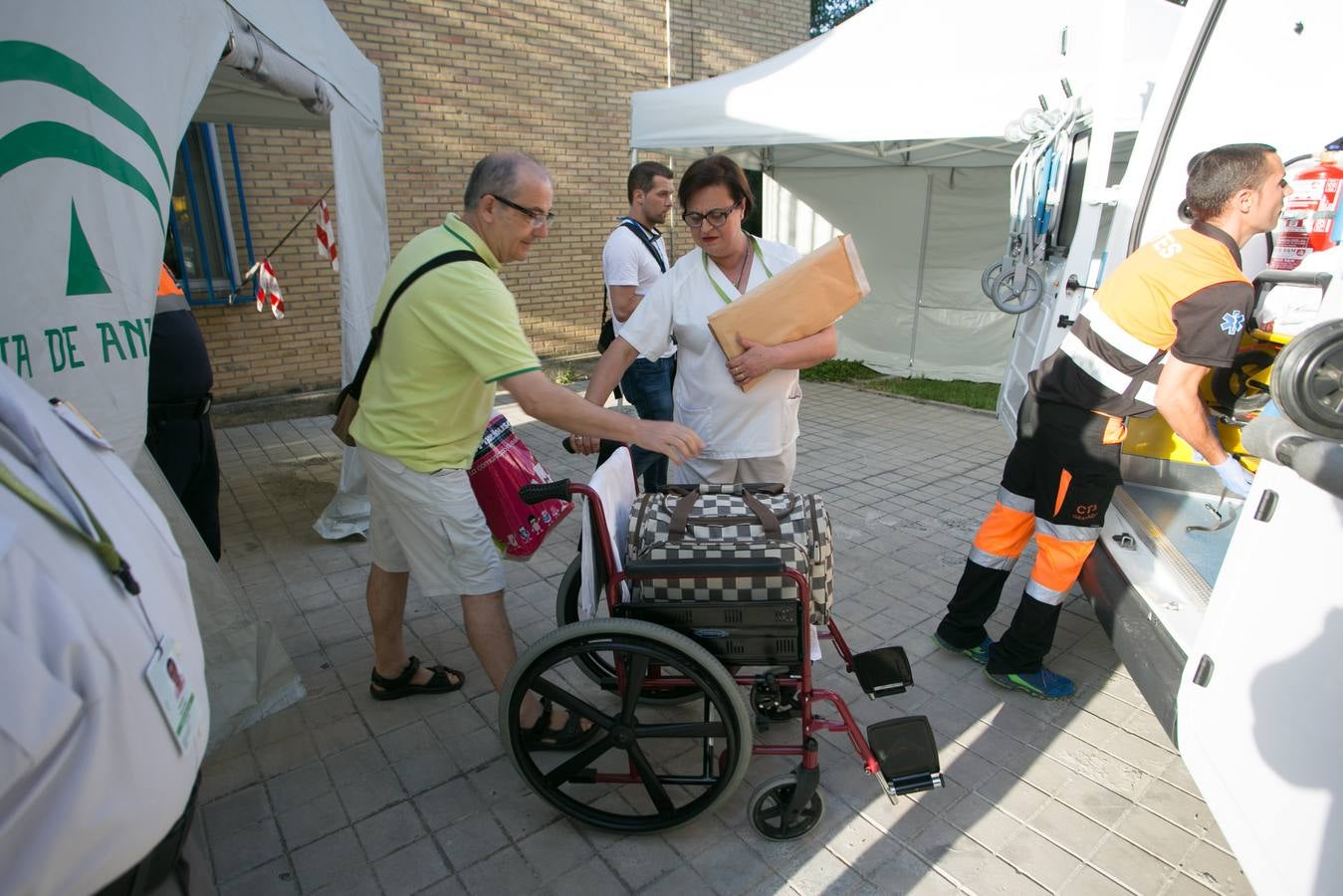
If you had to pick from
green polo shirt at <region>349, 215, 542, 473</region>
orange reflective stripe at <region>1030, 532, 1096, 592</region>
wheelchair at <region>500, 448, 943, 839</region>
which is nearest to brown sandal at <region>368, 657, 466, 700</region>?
wheelchair at <region>500, 448, 943, 839</region>

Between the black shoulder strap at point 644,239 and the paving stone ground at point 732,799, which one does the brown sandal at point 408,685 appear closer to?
the paving stone ground at point 732,799

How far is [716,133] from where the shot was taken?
6.59 meters

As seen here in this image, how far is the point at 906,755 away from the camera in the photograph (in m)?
2.14

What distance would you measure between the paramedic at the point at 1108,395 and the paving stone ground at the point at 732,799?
1.01 feet

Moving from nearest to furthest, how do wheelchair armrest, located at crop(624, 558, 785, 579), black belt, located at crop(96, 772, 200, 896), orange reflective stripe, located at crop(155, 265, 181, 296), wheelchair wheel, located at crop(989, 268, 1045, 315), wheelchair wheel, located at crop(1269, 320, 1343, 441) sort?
black belt, located at crop(96, 772, 200, 896), wheelchair wheel, located at crop(1269, 320, 1343, 441), wheelchair armrest, located at crop(624, 558, 785, 579), orange reflective stripe, located at crop(155, 265, 181, 296), wheelchair wheel, located at crop(989, 268, 1045, 315)

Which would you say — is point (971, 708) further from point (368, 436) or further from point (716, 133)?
point (716, 133)

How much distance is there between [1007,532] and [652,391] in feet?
6.05

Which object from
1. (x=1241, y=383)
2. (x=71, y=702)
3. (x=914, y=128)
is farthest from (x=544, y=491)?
(x=914, y=128)

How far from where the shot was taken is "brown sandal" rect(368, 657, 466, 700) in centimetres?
294

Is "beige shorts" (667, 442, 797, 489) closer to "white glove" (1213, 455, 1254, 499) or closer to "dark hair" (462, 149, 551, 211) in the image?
"dark hair" (462, 149, 551, 211)

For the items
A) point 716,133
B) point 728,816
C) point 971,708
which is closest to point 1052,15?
point 716,133

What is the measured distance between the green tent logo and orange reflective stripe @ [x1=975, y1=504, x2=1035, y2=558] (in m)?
3.05

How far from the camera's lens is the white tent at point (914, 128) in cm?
496

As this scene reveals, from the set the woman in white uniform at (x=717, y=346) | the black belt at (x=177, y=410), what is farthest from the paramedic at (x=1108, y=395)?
the black belt at (x=177, y=410)
